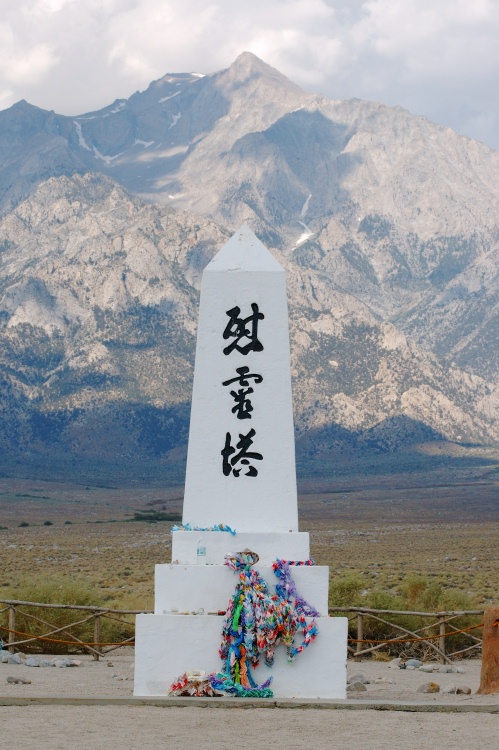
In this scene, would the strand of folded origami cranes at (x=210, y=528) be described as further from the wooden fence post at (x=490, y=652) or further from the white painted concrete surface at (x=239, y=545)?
the wooden fence post at (x=490, y=652)

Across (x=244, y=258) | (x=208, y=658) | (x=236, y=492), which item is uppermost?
(x=244, y=258)

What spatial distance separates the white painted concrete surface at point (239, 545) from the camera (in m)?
14.7

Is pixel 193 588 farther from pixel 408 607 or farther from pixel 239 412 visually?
pixel 408 607

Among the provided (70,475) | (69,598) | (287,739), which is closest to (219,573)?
(287,739)

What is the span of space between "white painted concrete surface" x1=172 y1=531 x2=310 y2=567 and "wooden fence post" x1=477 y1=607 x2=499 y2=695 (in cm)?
216

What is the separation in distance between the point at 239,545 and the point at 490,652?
3.07 m

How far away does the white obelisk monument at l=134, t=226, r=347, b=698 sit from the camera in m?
14.2

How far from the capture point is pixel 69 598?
2456 centimetres

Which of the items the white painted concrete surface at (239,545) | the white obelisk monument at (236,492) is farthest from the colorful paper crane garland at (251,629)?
the white painted concrete surface at (239,545)

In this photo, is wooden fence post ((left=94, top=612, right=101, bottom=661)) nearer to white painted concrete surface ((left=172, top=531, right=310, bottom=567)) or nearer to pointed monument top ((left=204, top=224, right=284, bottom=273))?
white painted concrete surface ((left=172, top=531, right=310, bottom=567))

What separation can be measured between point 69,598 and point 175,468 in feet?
421

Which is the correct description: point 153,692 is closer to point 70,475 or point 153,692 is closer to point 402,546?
point 402,546

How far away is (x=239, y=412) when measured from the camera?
15.1 metres

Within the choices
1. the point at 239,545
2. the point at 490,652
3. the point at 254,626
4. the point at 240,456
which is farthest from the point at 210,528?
the point at 490,652
